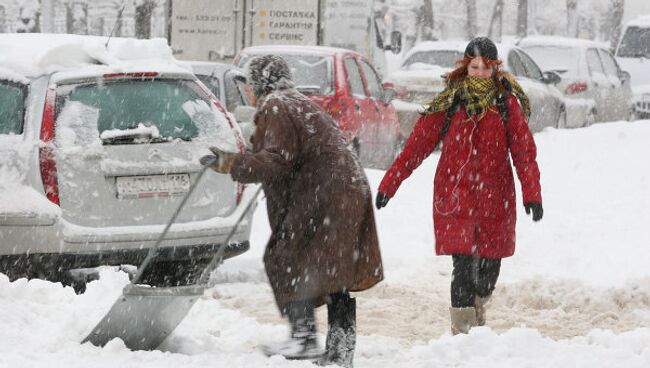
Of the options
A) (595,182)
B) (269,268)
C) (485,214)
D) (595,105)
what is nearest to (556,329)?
(485,214)

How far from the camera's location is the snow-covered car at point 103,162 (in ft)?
22.4

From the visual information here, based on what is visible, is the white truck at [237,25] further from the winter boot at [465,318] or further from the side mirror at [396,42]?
the winter boot at [465,318]

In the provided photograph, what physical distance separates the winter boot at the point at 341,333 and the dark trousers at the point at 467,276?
Result: 3.16 ft

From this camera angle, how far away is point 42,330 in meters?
5.98

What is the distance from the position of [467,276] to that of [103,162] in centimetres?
204

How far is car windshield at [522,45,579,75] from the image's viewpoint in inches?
885

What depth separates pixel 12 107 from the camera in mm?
7156

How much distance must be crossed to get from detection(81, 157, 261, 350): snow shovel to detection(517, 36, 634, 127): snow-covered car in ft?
52.4

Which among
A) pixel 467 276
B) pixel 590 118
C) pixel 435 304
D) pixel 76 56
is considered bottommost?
pixel 590 118

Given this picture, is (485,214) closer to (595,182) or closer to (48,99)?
(48,99)

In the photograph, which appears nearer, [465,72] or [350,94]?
[465,72]

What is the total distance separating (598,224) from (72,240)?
19.9 feet

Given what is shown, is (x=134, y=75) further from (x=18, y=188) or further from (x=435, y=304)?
(x=435, y=304)

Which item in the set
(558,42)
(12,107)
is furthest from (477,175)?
(558,42)
